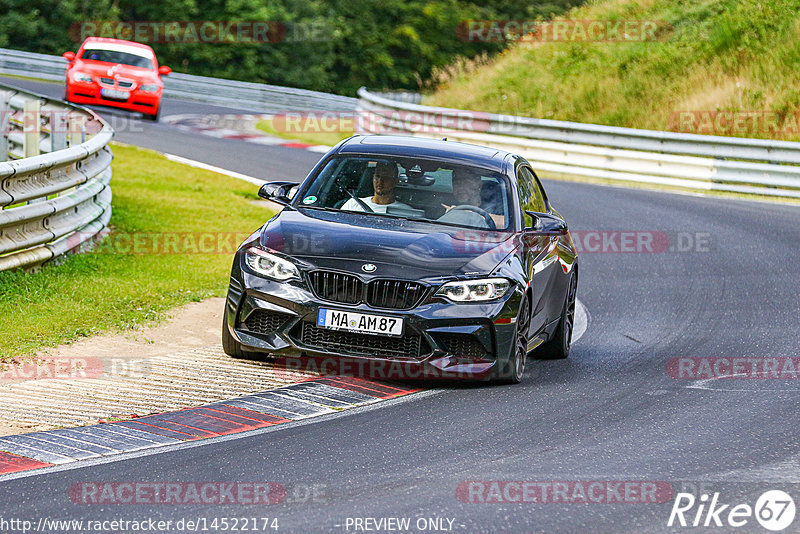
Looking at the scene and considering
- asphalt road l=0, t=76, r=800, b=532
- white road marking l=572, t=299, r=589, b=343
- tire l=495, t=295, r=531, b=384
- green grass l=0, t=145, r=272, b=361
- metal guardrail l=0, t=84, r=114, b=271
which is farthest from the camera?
white road marking l=572, t=299, r=589, b=343

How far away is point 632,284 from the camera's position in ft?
44.9

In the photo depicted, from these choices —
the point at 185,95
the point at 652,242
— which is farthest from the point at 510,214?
the point at 185,95

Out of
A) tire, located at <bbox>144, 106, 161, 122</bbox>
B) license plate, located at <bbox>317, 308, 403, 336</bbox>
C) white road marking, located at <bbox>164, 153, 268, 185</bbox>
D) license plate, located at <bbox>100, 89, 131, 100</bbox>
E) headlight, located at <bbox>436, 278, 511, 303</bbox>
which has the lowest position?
white road marking, located at <bbox>164, 153, 268, 185</bbox>

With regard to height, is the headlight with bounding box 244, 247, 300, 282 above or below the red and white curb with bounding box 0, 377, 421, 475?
above

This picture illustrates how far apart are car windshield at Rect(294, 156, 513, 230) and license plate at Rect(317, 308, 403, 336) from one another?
1277mm

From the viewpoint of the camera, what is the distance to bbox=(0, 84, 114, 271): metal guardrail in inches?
408

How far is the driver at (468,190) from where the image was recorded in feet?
30.1

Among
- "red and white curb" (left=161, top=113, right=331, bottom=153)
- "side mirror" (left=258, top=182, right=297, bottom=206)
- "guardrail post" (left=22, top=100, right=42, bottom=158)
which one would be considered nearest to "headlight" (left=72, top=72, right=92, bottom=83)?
"red and white curb" (left=161, top=113, right=331, bottom=153)

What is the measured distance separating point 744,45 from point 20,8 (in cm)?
3023

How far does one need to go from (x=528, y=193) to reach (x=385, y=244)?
2.05m

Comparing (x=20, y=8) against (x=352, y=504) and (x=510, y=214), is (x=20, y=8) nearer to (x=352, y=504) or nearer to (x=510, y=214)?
(x=510, y=214)

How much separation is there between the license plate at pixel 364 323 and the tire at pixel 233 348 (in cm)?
83

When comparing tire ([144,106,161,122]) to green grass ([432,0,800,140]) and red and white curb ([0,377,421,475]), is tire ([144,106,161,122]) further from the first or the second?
red and white curb ([0,377,421,475])

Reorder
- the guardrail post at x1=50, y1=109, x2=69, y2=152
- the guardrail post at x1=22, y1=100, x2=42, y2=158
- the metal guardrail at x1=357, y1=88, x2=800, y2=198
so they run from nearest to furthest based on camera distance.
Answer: the guardrail post at x1=50, y1=109, x2=69, y2=152
the guardrail post at x1=22, y1=100, x2=42, y2=158
the metal guardrail at x1=357, y1=88, x2=800, y2=198
